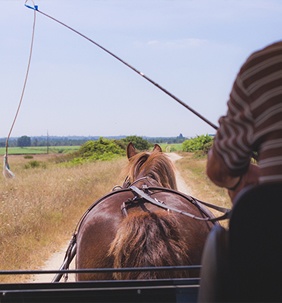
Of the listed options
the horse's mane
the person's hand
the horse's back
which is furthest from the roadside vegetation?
the person's hand

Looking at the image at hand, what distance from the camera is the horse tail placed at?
358 centimetres

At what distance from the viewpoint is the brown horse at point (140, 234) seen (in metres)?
3.61

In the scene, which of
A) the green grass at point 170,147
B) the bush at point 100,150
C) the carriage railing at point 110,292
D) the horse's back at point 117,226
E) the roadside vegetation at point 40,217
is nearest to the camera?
the carriage railing at point 110,292

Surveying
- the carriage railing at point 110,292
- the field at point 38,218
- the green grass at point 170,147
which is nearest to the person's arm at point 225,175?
the carriage railing at point 110,292

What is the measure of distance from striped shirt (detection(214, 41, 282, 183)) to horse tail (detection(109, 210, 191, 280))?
5.44 feet

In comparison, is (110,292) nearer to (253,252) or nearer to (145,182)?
(253,252)

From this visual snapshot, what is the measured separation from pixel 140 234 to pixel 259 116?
1836 mm

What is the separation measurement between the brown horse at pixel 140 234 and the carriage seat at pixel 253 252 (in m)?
1.82

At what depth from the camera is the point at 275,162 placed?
1.94m

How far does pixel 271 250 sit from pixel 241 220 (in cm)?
13

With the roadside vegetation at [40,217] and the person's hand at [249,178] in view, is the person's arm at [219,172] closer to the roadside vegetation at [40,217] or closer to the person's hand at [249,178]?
the person's hand at [249,178]

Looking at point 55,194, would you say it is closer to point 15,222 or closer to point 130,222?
point 15,222

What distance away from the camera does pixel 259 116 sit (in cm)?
199

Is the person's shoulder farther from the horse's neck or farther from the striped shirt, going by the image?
the horse's neck
